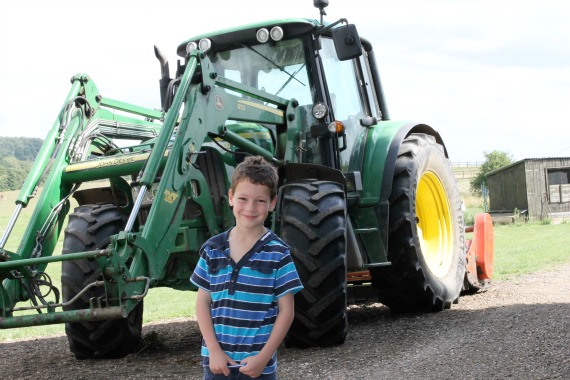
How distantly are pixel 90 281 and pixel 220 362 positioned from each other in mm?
3673

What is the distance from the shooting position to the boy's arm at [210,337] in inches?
116

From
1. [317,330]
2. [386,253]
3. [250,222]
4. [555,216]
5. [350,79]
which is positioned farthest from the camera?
[555,216]

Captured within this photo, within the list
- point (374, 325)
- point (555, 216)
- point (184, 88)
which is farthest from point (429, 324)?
point (555, 216)

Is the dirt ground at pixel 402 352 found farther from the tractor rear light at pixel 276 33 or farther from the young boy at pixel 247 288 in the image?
the tractor rear light at pixel 276 33

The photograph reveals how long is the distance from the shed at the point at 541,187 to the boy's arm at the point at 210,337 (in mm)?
29026

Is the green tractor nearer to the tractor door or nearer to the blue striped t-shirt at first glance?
the tractor door

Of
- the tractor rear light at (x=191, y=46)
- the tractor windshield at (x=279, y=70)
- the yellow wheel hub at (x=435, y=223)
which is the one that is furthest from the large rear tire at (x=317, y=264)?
the yellow wheel hub at (x=435, y=223)

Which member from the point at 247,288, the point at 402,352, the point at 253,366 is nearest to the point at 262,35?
the point at 402,352

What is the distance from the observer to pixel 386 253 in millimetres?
7312

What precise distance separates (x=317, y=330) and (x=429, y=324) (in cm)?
156

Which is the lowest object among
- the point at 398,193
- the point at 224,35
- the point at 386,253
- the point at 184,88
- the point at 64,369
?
the point at 64,369

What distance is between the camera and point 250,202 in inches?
120

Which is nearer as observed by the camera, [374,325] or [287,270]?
[287,270]

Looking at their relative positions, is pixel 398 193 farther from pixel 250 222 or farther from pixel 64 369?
pixel 250 222
